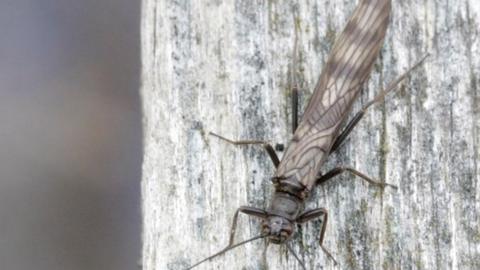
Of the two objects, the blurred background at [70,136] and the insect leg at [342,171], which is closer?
the insect leg at [342,171]

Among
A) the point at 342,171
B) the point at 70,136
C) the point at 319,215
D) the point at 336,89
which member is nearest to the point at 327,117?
the point at 336,89

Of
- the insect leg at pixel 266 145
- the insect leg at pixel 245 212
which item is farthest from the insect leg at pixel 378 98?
the insect leg at pixel 245 212

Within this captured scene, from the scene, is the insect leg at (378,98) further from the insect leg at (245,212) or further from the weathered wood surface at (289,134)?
the insect leg at (245,212)

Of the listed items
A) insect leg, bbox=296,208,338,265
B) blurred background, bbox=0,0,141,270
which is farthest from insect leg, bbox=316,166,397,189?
blurred background, bbox=0,0,141,270

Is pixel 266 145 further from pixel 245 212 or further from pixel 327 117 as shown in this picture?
pixel 327 117

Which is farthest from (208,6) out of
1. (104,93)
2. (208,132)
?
(104,93)

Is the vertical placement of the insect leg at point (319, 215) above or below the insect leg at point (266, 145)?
below

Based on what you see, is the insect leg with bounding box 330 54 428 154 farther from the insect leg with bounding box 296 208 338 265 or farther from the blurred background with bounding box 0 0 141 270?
the blurred background with bounding box 0 0 141 270
